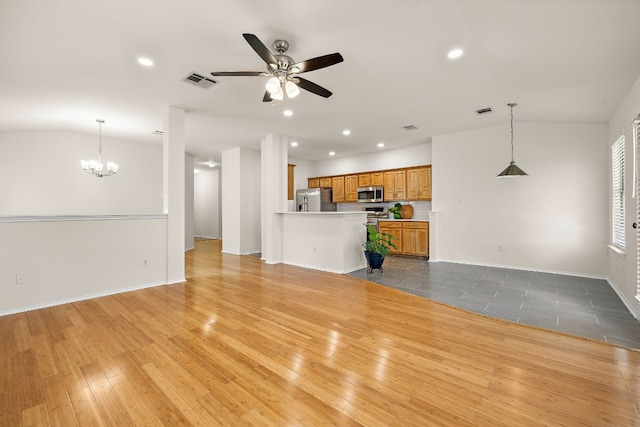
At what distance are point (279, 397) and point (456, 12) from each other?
128 inches

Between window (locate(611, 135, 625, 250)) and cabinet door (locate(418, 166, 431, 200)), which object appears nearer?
window (locate(611, 135, 625, 250))

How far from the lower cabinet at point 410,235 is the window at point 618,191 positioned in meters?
3.08

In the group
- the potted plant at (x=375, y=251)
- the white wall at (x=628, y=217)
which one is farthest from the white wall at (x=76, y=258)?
the white wall at (x=628, y=217)

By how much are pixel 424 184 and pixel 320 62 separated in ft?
17.1

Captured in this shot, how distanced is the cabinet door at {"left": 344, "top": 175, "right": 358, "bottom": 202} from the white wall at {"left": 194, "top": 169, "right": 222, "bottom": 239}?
5729 millimetres

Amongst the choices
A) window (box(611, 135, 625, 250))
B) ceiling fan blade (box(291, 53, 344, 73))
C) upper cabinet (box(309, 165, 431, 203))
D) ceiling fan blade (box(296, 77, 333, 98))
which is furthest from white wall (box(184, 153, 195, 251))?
window (box(611, 135, 625, 250))

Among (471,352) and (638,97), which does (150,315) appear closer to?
(471,352)

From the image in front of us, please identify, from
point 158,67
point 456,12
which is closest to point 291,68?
point 456,12

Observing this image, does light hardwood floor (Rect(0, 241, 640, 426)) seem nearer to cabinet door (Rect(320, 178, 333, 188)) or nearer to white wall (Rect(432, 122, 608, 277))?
white wall (Rect(432, 122, 608, 277))

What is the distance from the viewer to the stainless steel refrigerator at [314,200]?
8242 mm

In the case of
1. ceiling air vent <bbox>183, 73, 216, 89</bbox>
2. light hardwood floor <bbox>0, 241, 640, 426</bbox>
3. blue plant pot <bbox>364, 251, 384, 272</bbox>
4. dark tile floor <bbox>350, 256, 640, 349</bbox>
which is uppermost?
ceiling air vent <bbox>183, 73, 216, 89</bbox>

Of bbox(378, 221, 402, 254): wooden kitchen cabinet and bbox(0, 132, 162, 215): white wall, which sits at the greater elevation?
bbox(0, 132, 162, 215): white wall

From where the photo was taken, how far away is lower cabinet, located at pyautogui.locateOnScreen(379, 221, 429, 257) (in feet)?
21.7

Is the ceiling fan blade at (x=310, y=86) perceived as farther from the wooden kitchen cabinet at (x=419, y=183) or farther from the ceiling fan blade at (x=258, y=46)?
the wooden kitchen cabinet at (x=419, y=183)
